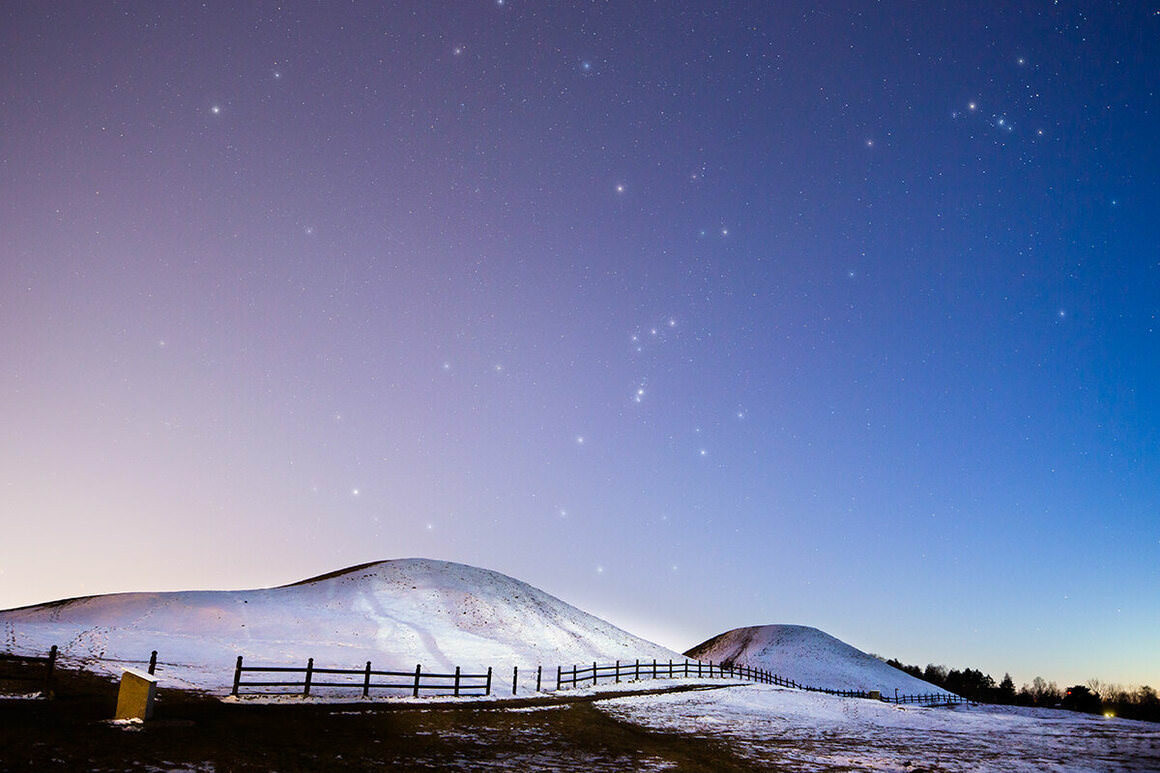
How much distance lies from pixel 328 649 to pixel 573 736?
4360 centimetres

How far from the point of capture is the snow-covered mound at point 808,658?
13400 centimetres

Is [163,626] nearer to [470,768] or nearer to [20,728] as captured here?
[20,728]

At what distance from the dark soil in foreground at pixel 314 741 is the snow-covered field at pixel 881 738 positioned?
2.41 meters

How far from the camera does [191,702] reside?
24750 mm

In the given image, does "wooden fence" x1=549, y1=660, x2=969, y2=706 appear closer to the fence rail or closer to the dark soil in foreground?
the fence rail

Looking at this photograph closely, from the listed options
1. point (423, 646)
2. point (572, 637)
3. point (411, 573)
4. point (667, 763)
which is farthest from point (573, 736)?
point (411, 573)

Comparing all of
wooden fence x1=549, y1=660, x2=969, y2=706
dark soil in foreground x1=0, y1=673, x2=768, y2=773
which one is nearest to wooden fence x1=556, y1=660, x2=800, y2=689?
wooden fence x1=549, y1=660, x2=969, y2=706

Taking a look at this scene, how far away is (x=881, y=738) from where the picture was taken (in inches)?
971

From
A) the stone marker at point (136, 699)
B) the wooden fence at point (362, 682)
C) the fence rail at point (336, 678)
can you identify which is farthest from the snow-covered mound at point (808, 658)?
the stone marker at point (136, 699)

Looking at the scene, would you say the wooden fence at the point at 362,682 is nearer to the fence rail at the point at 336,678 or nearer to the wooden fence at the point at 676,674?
the fence rail at the point at 336,678

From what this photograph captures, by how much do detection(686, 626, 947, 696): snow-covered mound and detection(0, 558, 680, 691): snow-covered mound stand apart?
49904 mm

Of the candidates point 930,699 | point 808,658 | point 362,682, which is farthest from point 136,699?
point 808,658

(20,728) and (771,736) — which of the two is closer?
(20,728)

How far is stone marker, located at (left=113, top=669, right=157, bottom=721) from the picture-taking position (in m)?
18.8
